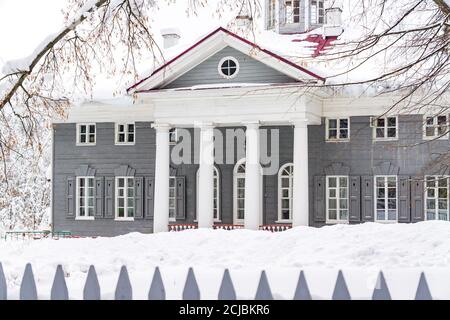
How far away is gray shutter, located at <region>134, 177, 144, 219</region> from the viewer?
28.7 meters

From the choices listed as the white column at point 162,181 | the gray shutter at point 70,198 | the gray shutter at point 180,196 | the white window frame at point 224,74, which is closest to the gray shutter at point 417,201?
the white window frame at point 224,74

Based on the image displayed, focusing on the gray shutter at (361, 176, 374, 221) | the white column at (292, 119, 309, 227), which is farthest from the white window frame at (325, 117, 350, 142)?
the white column at (292, 119, 309, 227)

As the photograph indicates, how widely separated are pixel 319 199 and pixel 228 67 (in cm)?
570

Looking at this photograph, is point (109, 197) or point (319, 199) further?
point (109, 197)

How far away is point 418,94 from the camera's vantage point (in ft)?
83.3

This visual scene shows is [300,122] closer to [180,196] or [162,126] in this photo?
[162,126]

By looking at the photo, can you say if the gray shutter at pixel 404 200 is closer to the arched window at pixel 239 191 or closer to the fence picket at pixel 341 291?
the arched window at pixel 239 191

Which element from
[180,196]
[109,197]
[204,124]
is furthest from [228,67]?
[109,197]

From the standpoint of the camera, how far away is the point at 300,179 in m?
24.6

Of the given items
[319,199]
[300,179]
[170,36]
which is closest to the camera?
[300,179]

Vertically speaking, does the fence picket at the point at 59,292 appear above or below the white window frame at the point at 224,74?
below

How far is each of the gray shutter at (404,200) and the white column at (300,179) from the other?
12.1 feet

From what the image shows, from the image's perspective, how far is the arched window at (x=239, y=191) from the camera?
91.3ft

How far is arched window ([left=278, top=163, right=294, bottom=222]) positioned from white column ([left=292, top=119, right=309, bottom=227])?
2559 mm
